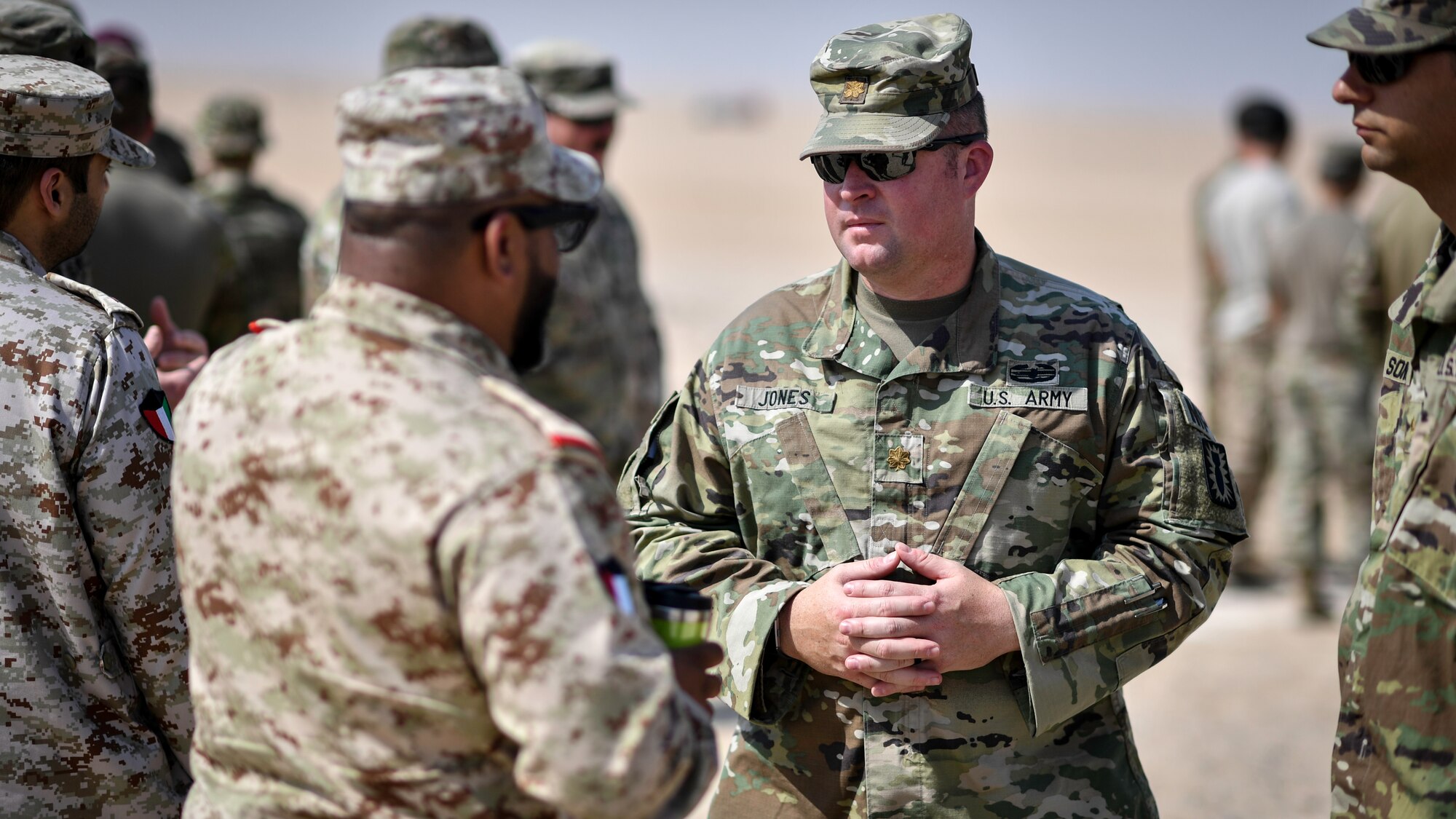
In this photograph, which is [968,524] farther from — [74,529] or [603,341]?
[603,341]

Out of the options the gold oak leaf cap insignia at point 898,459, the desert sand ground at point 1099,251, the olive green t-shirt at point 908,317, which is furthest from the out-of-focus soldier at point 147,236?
the gold oak leaf cap insignia at point 898,459

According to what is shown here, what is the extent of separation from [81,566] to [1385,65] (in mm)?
2463

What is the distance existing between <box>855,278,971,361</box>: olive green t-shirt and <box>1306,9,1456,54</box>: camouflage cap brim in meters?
0.86

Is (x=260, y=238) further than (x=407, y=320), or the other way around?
(x=260, y=238)

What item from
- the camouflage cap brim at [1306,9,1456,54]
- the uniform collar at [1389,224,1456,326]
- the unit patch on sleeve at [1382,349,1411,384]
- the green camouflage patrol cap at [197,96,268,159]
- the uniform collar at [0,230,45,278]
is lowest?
the green camouflage patrol cap at [197,96,268,159]

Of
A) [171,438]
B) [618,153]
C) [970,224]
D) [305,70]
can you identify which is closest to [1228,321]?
[970,224]

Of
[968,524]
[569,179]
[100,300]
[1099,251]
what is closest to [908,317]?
[968,524]

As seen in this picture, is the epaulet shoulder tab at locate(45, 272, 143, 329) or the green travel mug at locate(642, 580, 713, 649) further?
the epaulet shoulder tab at locate(45, 272, 143, 329)

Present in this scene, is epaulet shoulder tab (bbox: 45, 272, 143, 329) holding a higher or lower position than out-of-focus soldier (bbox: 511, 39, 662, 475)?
higher

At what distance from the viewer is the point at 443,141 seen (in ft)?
6.05

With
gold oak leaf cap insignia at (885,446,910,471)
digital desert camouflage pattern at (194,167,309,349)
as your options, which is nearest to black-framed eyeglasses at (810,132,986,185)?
gold oak leaf cap insignia at (885,446,910,471)

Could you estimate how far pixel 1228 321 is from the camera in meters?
8.52

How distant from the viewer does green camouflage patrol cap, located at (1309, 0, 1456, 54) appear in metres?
2.33

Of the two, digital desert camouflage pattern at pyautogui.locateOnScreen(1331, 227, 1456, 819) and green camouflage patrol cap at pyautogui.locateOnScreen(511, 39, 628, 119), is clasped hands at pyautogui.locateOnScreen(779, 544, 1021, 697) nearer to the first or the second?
digital desert camouflage pattern at pyautogui.locateOnScreen(1331, 227, 1456, 819)
